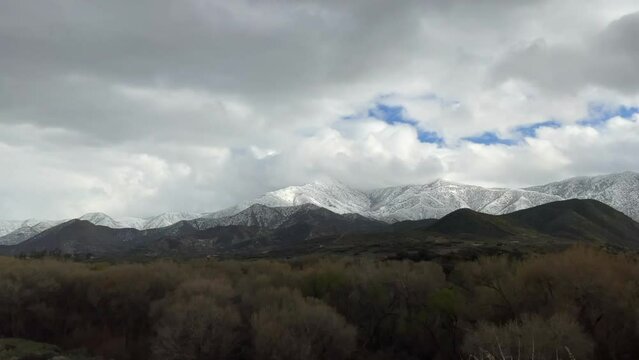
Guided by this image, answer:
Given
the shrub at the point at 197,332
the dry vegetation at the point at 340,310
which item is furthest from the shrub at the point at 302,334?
the shrub at the point at 197,332

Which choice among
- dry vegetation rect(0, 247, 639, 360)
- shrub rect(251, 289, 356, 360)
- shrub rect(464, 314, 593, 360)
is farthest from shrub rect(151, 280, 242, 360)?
shrub rect(464, 314, 593, 360)

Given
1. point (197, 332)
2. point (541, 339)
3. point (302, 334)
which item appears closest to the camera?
point (541, 339)

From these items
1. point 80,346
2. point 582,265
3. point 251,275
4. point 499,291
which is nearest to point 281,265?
point 251,275

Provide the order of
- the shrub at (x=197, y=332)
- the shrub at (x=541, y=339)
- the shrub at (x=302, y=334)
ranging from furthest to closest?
the shrub at (x=197, y=332) < the shrub at (x=302, y=334) < the shrub at (x=541, y=339)

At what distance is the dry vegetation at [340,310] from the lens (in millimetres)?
39469

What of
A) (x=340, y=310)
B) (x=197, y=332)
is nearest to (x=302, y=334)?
(x=197, y=332)

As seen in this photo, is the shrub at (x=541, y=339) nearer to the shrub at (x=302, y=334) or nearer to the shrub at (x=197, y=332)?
the shrub at (x=302, y=334)

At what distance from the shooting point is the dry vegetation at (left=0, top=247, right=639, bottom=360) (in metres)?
39.5

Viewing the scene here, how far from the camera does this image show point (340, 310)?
190 feet

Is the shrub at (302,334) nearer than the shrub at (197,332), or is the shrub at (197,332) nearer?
the shrub at (302,334)

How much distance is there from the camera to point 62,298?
231 ft

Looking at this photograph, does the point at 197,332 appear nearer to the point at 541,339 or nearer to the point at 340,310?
the point at 340,310

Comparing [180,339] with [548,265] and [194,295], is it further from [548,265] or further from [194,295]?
[548,265]

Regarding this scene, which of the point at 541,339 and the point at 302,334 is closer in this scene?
the point at 541,339
